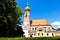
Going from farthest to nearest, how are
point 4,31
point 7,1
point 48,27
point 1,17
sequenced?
point 48,27, point 4,31, point 7,1, point 1,17

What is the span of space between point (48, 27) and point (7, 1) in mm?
55845

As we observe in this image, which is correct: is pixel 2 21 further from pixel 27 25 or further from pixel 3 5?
pixel 27 25

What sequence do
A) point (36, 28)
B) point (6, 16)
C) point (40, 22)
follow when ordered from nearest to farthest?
point (6, 16), point (36, 28), point (40, 22)

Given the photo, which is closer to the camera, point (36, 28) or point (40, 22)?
point (36, 28)

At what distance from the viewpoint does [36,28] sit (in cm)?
8681

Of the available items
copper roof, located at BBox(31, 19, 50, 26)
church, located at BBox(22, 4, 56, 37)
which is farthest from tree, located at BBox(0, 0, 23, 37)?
copper roof, located at BBox(31, 19, 50, 26)

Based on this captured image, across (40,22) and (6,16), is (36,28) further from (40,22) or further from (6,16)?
(6,16)

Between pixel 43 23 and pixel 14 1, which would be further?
pixel 43 23

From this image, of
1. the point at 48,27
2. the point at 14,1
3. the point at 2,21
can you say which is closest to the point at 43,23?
the point at 48,27

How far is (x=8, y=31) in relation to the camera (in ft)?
124

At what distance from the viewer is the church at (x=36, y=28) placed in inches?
3315

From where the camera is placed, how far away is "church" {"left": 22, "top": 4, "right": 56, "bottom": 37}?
84.2m

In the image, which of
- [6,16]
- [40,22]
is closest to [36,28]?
[40,22]

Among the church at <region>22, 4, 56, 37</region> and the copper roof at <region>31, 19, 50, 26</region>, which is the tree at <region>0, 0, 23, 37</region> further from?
the copper roof at <region>31, 19, 50, 26</region>
